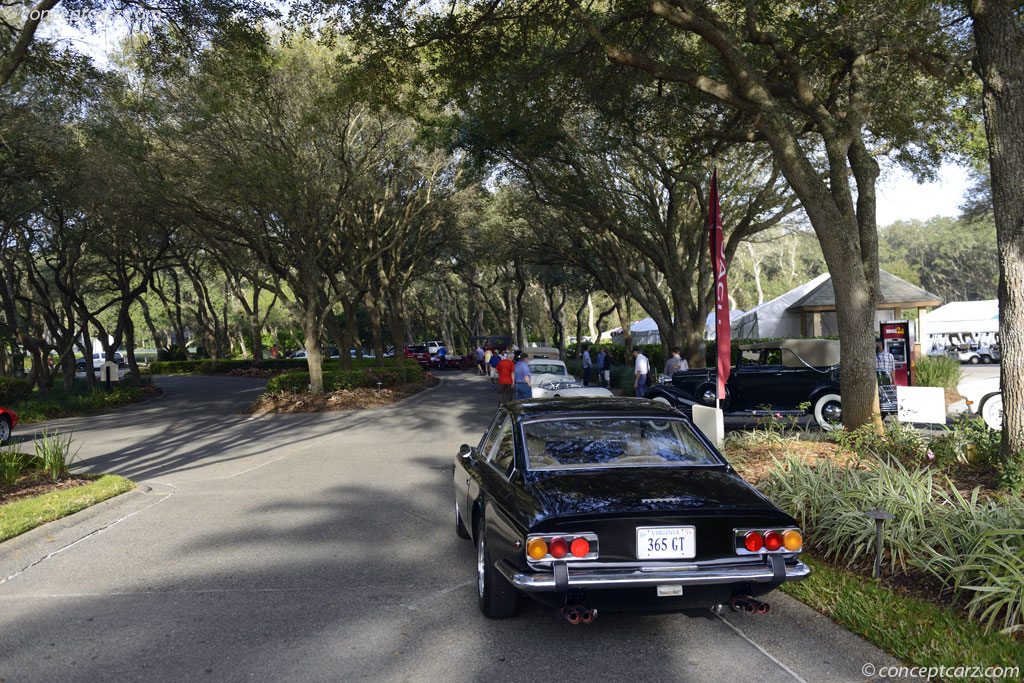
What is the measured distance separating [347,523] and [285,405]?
15.7 metres

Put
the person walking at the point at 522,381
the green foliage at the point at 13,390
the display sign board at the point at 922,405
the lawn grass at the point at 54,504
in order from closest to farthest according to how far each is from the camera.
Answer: the lawn grass at the point at 54,504 < the display sign board at the point at 922,405 < the person walking at the point at 522,381 < the green foliage at the point at 13,390

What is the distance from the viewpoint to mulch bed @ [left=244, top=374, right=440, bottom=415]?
22812 mm

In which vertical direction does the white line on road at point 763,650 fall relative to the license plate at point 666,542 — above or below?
below

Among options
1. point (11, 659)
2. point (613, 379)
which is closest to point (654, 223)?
point (613, 379)

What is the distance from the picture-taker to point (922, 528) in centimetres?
551

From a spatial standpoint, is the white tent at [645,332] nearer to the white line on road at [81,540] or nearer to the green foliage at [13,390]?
the green foliage at [13,390]

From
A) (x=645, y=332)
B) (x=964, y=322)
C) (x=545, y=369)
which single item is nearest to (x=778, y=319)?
(x=645, y=332)

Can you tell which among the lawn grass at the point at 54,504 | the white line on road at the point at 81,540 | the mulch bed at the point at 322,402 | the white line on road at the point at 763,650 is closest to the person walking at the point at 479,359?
the mulch bed at the point at 322,402

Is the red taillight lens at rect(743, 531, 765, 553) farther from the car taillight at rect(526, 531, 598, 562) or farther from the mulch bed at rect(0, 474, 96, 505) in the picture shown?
the mulch bed at rect(0, 474, 96, 505)

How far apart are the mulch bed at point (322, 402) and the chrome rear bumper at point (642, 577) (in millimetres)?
19090

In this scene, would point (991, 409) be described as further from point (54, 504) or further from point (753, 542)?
point (54, 504)

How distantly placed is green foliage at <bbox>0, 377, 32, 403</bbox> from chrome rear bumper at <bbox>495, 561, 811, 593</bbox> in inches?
1040

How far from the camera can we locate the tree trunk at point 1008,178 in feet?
23.5

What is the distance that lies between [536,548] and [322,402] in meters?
20.1
